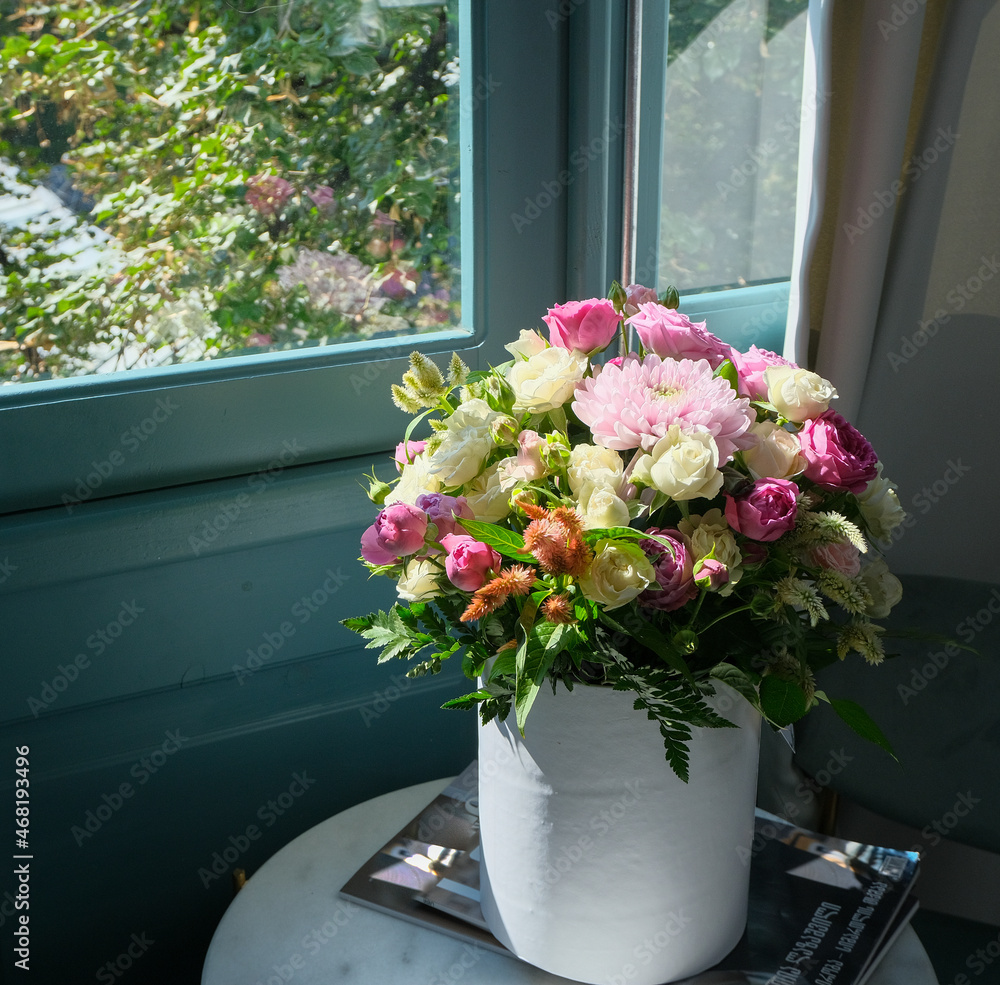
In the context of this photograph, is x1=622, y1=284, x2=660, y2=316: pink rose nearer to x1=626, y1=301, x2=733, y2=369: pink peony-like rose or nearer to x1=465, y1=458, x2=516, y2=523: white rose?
x1=626, y1=301, x2=733, y2=369: pink peony-like rose

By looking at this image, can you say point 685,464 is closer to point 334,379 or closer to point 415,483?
point 415,483

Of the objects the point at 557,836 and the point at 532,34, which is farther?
the point at 532,34

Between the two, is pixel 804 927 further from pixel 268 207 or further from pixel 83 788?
pixel 268 207

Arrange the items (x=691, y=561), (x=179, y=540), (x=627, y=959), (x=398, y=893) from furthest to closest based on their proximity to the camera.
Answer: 1. (x=179, y=540)
2. (x=398, y=893)
3. (x=627, y=959)
4. (x=691, y=561)

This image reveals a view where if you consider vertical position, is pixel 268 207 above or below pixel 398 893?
above

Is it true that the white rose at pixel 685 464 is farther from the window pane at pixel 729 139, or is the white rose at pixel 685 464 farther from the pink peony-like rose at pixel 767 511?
the window pane at pixel 729 139

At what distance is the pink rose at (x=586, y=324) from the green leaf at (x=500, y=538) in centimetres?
15

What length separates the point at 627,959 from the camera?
738 millimetres

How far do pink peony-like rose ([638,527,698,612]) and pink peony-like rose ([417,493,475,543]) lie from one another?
13 cm

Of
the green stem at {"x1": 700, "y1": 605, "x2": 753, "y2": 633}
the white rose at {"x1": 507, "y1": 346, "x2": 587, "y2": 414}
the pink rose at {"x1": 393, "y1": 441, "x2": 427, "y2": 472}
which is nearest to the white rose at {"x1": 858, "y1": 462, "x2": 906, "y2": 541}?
the green stem at {"x1": 700, "y1": 605, "x2": 753, "y2": 633}

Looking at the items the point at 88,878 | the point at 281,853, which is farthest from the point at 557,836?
the point at 88,878

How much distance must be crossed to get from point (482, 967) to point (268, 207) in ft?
2.57

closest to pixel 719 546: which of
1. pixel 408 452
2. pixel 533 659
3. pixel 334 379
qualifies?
pixel 533 659

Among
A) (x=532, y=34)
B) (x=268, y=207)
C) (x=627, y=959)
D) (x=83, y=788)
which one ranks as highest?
(x=532, y=34)
